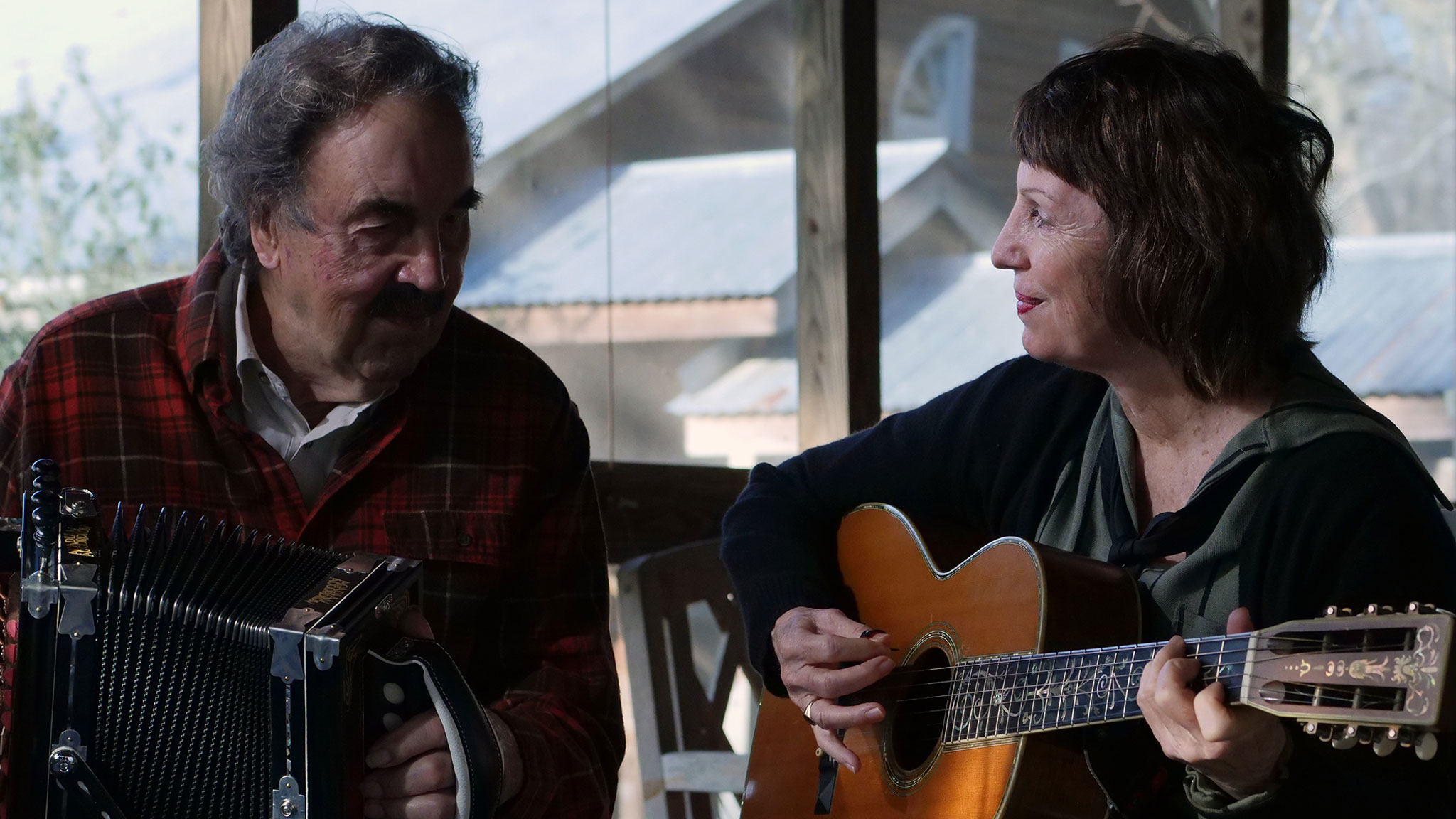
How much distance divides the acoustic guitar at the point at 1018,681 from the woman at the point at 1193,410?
0.06 m

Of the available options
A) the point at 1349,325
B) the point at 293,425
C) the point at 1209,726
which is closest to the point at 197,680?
the point at 293,425

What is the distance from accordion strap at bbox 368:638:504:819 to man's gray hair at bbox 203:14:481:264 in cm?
67

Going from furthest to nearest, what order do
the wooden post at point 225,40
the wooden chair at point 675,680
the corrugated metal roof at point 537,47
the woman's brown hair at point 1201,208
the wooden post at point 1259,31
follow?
1. the wooden post at point 1259,31
2. the corrugated metal roof at point 537,47
3. the wooden chair at point 675,680
4. the wooden post at point 225,40
5. the woman's brown hair at point 1201,208

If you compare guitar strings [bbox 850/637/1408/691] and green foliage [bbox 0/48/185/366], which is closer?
guitar strings [bbox 850/637/1408/691]

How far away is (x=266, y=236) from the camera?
2033 mm

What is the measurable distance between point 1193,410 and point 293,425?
1201 millimetres

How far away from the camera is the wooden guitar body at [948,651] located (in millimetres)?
1694

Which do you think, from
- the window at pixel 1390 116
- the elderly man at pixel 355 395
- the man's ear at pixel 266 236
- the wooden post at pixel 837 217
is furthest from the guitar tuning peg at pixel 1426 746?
the window at pixel 1390 116

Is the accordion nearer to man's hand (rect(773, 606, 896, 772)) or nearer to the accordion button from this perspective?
the accordion button

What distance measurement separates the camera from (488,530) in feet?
6.81

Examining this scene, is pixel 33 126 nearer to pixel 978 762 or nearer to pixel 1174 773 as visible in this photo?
pixel 978 762

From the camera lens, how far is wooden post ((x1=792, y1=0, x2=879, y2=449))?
10.7ft

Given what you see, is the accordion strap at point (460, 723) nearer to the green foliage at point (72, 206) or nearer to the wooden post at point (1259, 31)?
the green foliage at point (72, 206)

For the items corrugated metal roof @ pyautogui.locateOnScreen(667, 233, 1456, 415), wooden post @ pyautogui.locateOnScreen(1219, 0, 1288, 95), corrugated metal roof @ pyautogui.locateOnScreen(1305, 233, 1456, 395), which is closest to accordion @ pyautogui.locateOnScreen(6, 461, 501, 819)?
wooden post @ pyautogui.locateOnScreen(1219, 0, 1288, 95)
